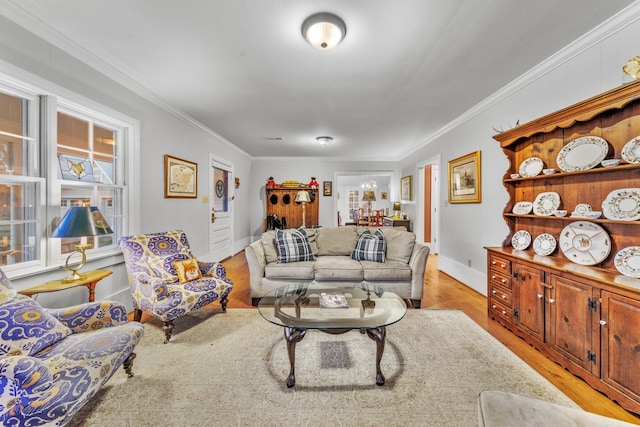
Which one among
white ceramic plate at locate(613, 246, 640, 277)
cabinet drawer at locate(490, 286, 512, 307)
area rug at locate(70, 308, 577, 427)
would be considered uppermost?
white ceramic plate at locate(613, 246, 640, 277)

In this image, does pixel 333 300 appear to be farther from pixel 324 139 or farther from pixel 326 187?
pixel 326 187

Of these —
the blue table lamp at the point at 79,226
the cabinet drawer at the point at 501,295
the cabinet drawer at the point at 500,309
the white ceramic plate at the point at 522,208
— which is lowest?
the cabinet drawer at the point at 500,309

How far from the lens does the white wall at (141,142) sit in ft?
6.22

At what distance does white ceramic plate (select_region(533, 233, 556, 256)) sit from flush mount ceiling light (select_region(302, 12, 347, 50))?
8.09 ft

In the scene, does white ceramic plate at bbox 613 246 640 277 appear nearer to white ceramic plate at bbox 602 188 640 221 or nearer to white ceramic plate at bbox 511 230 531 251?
white ceramic plate at bbox 602 188 640 221

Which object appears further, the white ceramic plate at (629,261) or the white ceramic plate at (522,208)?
the white ceramic plate at (522,208)

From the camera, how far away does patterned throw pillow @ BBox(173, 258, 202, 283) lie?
254 centimetres

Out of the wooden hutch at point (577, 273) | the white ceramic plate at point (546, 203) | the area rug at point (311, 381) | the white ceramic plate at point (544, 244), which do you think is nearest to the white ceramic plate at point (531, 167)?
the wooden hutch at point (577, 273)

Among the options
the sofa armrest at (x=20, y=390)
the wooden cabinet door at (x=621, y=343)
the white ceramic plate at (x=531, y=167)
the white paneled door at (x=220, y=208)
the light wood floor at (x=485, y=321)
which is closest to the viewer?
the sofa armrest at (x=20, y=390)

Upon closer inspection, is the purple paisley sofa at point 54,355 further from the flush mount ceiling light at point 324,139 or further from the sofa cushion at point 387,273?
the flush mount ceiling light at point 324,139

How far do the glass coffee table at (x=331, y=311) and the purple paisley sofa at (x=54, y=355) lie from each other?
90 centimetres

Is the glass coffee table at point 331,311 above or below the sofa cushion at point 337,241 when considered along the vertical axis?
below

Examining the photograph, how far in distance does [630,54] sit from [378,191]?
28.9ft

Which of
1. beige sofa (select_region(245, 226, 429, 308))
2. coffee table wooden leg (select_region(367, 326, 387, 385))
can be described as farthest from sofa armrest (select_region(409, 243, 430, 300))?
coffee table wooden leg (select_region(367, 326, 387, 385))
